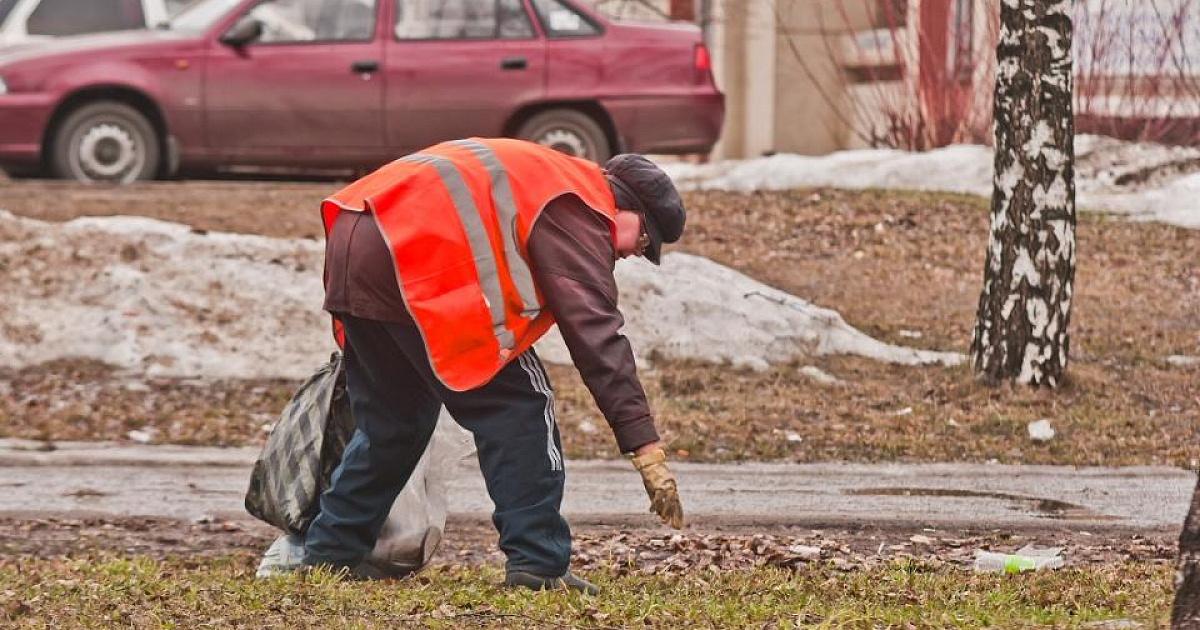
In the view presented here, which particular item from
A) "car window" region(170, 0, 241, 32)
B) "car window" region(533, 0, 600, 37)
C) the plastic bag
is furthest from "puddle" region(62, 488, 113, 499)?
"car window" region(533, 0, 600, 37)

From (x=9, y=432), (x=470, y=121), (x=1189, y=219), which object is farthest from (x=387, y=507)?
(x=1189, y=219)

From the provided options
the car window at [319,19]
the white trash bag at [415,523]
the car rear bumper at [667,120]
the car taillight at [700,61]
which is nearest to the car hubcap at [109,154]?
the car window at [319,19]

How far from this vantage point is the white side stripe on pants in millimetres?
4770

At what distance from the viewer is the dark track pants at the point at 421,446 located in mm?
4738

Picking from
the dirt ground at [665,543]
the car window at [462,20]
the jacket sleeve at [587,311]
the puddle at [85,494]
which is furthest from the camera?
the car window at [462,20]

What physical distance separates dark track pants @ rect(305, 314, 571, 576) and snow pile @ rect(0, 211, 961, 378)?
4.21 meters

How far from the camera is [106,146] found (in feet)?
41.6

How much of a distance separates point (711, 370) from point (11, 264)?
3972 millimetres

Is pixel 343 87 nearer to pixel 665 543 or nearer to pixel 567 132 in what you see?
pixel 567 132

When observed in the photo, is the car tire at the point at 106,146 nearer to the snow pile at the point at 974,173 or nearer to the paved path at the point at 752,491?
the snow pile at the point at 974,173

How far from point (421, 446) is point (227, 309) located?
497cm

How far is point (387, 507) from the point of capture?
204 inches

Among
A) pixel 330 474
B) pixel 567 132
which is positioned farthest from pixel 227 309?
pixel 330 474

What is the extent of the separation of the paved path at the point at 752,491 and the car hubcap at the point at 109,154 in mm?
4993
